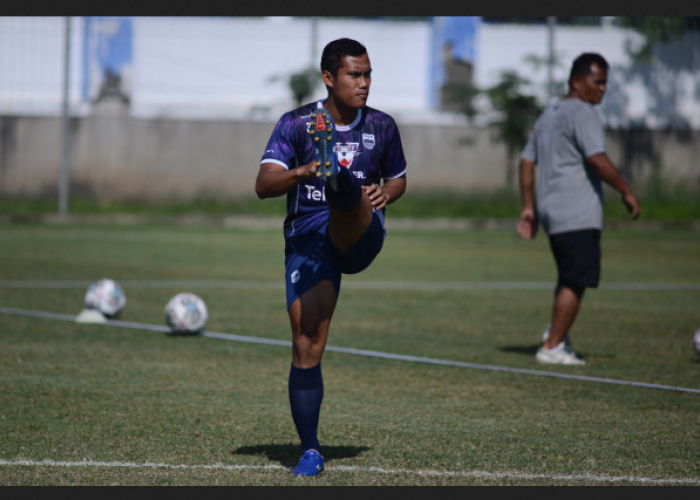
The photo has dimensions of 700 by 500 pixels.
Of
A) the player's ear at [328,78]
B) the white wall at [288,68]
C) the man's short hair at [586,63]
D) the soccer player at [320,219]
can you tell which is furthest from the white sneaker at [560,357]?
the white wall at [288,68]

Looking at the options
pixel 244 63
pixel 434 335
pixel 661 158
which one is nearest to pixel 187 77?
pixel 244 63

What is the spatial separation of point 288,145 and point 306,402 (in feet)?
3.82

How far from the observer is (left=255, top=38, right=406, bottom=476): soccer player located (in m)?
4.80

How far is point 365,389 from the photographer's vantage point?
704cm

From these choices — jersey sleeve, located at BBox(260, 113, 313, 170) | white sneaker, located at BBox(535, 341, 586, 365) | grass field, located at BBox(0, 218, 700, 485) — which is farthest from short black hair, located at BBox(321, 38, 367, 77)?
white sneaker, located at BBox(535, 341, 586, 365)

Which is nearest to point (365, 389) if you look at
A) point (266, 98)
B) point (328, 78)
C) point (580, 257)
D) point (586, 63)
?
point (580, 257)

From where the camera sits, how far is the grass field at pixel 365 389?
16.1 ft

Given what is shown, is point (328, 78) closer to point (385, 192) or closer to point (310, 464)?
point (385, 192)

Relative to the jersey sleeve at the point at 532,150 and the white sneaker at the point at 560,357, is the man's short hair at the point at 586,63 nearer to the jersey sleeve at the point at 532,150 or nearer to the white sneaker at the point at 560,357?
the jersey sleeve at the point at 532,150

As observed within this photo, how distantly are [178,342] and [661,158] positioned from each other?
2091cm

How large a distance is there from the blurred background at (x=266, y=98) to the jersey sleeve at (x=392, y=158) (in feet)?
68.0

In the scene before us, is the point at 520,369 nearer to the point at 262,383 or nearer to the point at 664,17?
the point at 262,383

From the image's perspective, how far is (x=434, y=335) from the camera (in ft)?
31.4

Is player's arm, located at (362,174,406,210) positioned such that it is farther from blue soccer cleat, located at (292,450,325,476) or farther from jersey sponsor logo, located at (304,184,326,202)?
blue soccer cleat, located at (292,450,325,476)
